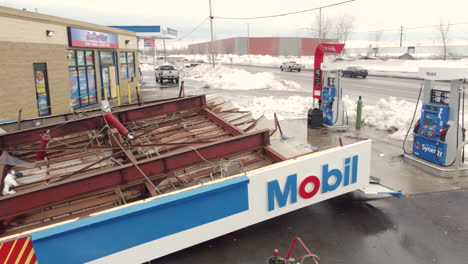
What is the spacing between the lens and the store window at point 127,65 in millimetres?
25844

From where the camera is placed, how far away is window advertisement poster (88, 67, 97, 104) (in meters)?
20.5

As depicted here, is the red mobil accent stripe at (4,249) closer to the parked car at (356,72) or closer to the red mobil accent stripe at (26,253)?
the red mobil accent stripe at (26,253)

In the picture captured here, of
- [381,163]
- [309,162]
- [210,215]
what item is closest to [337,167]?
[309,162]

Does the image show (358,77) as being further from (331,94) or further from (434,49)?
(434,49)

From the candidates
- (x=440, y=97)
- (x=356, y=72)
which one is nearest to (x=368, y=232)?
(x=440, y=97)

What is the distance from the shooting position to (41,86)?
49.0 feet

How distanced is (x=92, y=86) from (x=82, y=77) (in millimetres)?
1516

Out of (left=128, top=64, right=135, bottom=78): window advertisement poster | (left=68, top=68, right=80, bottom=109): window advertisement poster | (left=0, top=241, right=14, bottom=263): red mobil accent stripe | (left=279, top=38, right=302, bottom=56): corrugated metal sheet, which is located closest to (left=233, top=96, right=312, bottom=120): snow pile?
(left=68, top=68, right=80, bottom=109): window advertisement poster

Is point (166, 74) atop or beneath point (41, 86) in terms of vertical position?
atop

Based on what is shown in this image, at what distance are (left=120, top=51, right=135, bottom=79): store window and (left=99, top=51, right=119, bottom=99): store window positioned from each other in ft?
4.46

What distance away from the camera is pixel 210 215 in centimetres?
481

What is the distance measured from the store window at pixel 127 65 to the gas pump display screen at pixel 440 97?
21.3 meters

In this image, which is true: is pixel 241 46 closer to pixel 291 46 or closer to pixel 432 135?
pixel 291 46

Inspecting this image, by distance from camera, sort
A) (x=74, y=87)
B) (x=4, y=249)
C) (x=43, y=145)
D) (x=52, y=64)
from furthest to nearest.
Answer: (x=74, y=87)
(x=52, y=64)
(x=43, y=145)
(x=4, y=249)
